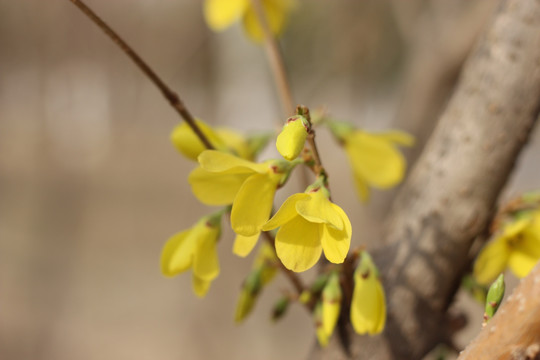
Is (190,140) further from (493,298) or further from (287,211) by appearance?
(493,298)

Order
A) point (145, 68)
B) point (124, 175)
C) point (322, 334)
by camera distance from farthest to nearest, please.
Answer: point (124, 175)
point (322, 334)
point (145, 68)

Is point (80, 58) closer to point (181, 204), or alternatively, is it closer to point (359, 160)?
point (181, 204)

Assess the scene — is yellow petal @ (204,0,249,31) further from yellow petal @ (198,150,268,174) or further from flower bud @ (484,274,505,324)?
flower bud @ (484,274,505,324)

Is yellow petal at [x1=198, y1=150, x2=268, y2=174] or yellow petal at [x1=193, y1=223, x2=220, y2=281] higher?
yellow petal at [x1=198, y1=150, x2=268, y2=174]

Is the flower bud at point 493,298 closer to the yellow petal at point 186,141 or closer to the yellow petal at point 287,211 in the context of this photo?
the yellow petal at point 287,211

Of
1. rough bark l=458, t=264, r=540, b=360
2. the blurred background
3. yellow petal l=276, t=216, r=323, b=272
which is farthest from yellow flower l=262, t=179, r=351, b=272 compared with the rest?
the blurred background

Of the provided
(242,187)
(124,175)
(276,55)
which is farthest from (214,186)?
(124,175)

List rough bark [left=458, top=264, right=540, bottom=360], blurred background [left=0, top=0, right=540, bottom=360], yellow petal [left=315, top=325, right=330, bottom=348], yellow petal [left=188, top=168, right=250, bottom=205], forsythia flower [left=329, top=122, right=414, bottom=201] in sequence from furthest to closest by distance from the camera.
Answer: blurred background [left=0, top=0, right=540, bottom=360] → forsythia flower [left=329, top=122, right=414, bottom=201] → yellow petal [left=315, top=325, right=330, bottom=348] → yellow petal [left=188, top=168, right=250, bottom=205] → rough bark [left=458, top=264, right=540, bottom=360]
